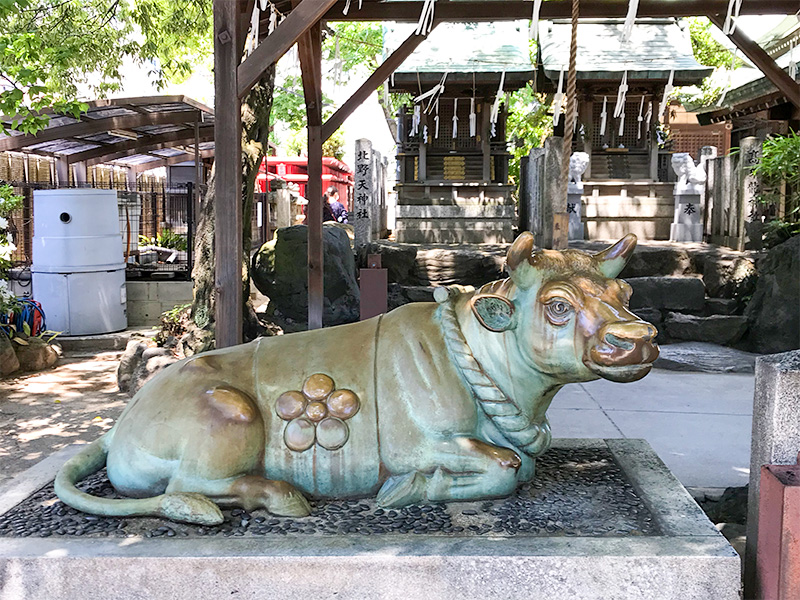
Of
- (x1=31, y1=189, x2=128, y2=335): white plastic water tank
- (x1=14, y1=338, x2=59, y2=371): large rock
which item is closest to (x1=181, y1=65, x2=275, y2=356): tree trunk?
(x1=14, y1=338, x2=59, y2=371): large rock

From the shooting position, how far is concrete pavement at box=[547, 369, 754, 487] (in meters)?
5.22

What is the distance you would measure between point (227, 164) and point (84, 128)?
8765mm

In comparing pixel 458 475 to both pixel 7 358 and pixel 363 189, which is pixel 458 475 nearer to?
pixel 7 358

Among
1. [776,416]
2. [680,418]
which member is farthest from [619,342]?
[680,418]

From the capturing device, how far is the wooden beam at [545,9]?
6.48m

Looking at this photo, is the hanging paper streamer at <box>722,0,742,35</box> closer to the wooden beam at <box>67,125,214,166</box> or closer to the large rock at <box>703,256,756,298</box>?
the large rock at <box>703,256,756,298</box>

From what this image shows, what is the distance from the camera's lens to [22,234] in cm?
1478

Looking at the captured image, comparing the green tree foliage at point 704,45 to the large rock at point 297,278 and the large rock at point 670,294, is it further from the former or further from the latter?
the large rock at point 297,278

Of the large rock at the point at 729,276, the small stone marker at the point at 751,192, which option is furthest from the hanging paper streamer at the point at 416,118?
the large rock at the point at 729,276

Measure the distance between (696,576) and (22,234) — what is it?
15.0m

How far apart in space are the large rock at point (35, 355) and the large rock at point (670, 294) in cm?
734

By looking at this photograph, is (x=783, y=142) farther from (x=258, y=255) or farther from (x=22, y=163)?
(x=22, y=163)

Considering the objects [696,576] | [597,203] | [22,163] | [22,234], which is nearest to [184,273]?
[22,234]

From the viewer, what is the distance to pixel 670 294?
34.0ft
